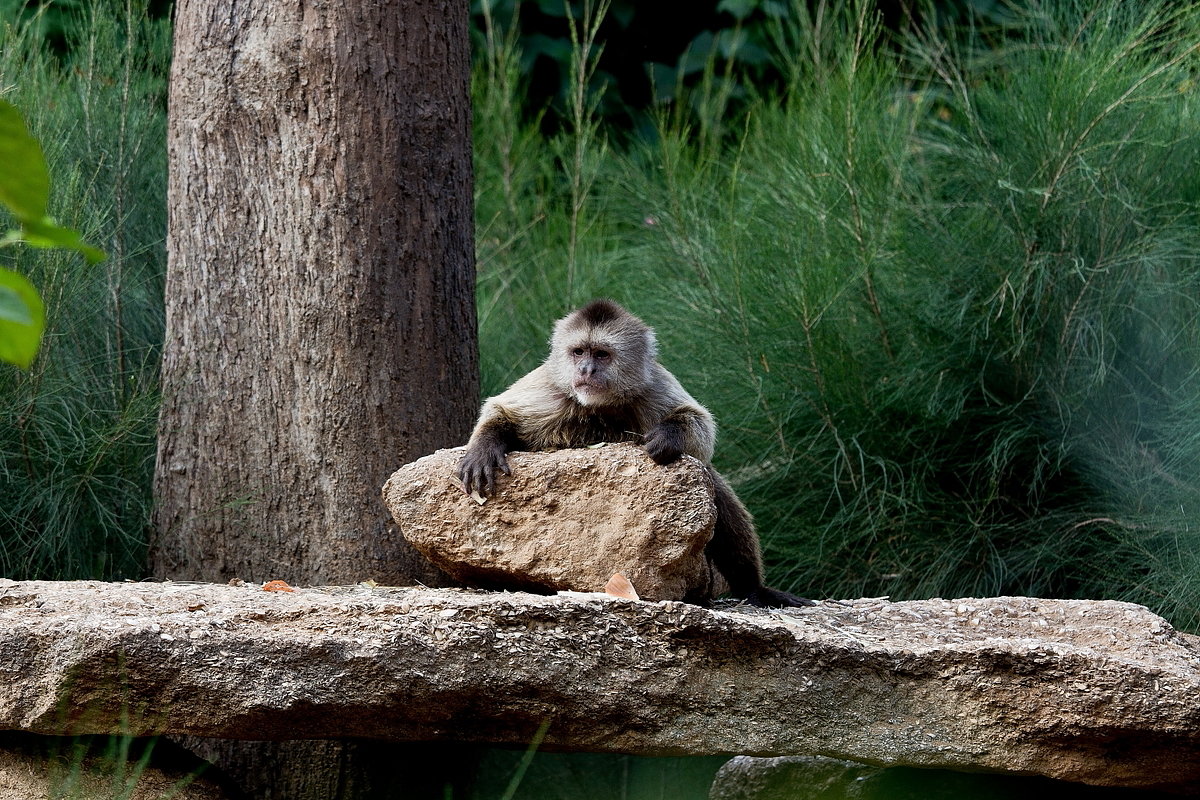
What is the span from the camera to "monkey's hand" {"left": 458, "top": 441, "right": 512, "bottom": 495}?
326 centimetres

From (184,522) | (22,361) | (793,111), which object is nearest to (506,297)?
(793,111)

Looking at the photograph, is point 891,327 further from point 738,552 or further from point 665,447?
point 665,447

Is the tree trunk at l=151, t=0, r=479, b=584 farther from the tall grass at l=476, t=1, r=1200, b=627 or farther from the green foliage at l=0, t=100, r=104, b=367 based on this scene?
the green foliage at l=0, t=100, r=104, b=367

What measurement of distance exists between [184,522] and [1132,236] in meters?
3.67

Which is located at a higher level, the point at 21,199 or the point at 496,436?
the point at 21,199

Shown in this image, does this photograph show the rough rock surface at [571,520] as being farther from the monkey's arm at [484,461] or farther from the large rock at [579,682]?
the large rock at [579,682]

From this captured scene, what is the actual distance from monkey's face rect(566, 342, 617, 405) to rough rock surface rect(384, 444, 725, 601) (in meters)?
0.27

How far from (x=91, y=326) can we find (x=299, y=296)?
113 centimetres

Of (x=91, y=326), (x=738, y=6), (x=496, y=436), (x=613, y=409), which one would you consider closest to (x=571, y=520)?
(x=496, y=436)

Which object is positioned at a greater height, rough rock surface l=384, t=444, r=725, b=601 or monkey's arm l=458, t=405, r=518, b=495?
monkey's arm l=458, t=405, r=518, b=495

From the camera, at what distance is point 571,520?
3.21 metres

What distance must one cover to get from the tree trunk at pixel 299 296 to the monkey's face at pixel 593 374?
A: 2.04 ft

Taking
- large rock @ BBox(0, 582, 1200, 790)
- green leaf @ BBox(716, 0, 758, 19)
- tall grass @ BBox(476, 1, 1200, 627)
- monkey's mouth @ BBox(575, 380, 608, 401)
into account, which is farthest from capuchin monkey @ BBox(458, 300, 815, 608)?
green leaf @ BBox(716, 0, 758, 19)

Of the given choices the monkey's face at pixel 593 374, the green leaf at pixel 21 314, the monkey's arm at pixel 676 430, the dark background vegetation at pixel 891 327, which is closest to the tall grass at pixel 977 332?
the dark background vegetation at pixel 891 327
